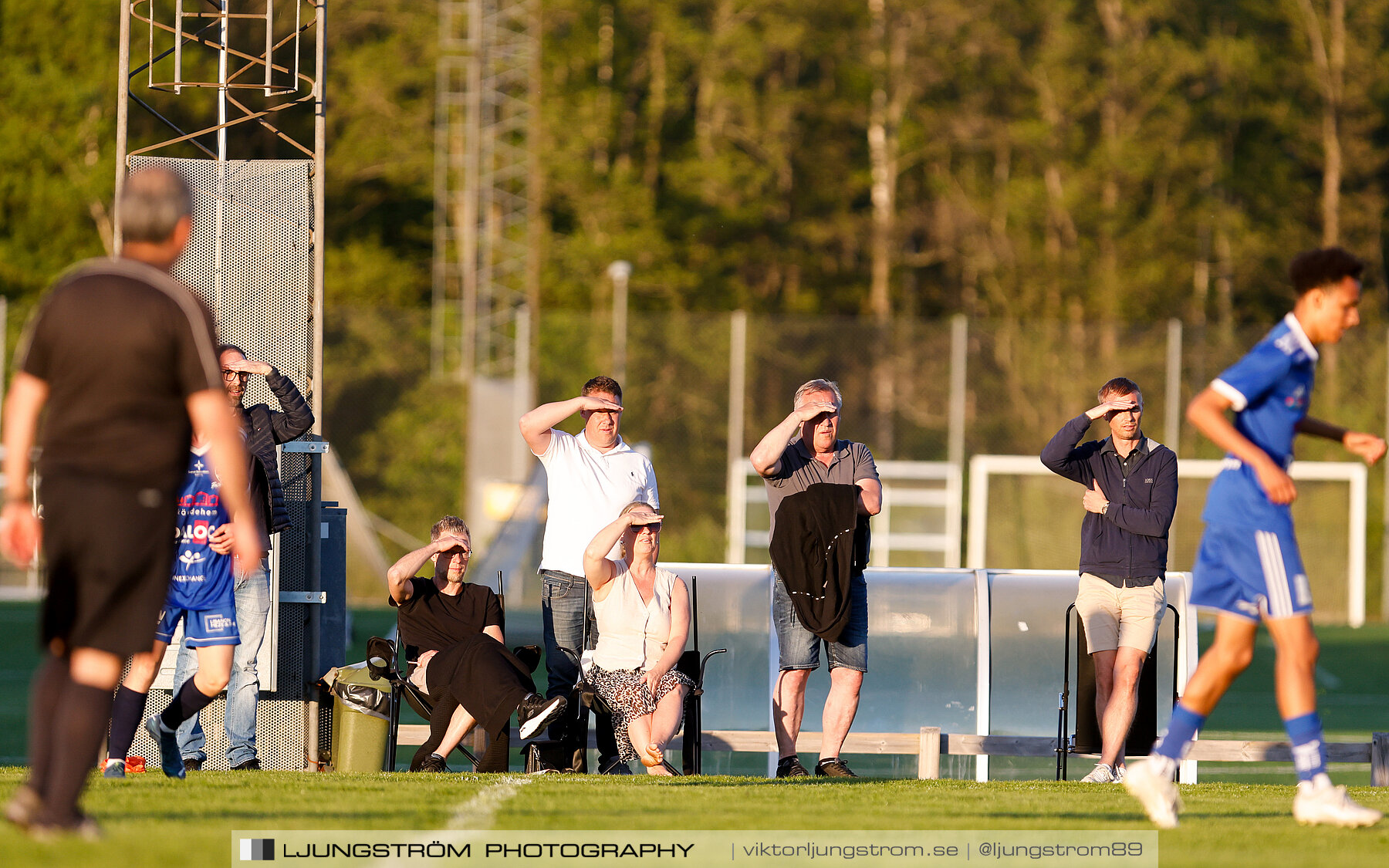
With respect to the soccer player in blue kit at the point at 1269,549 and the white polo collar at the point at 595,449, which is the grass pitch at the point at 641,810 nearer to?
the soccer player in blue kit at the point at 1269,549

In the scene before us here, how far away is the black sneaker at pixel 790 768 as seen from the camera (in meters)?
7.75

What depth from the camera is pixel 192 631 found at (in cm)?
698

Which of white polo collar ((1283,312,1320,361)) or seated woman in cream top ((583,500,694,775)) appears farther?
seated woman in cream top ((583,500,694,775))

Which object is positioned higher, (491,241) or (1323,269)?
(491,241)

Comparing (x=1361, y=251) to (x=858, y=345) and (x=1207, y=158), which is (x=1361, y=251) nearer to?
(x=1207, y=158)

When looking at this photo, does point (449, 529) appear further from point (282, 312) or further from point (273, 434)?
point (282, 312)

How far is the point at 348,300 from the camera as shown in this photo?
34.6 m

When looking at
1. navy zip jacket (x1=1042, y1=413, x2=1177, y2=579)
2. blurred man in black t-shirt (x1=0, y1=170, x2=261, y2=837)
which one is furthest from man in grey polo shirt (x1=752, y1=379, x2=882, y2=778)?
blurred man in black t-shirt (x1=0, y1=170, x2=261, y2=837)

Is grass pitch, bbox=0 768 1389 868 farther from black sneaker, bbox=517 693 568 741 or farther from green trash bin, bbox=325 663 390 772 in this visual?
green trash bin, bbox=325 663 390 772

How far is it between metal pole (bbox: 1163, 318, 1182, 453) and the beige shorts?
1866cm

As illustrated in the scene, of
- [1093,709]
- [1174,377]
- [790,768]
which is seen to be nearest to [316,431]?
[790,768]

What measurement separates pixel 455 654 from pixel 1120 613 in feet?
10.3

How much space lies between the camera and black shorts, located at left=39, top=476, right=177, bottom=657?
4219 mm

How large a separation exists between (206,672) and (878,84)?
97.5 ft
